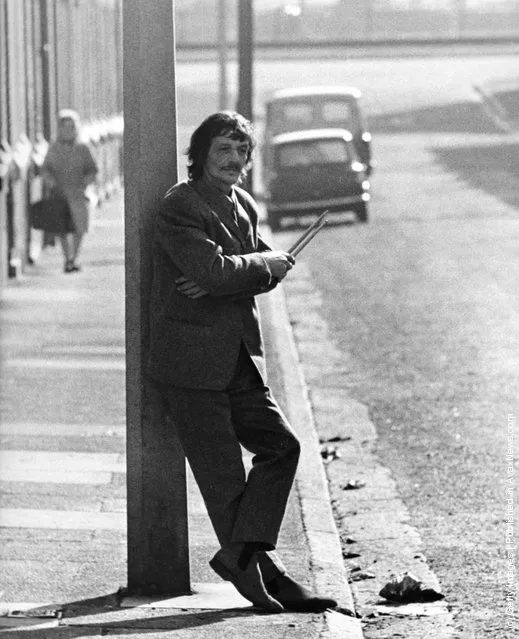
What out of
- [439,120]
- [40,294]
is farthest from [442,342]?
[439,120]

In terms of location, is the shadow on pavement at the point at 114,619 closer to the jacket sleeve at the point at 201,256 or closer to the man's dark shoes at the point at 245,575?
the man's dark shoes at the point at 245,575

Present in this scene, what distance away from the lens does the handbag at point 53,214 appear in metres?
19.1

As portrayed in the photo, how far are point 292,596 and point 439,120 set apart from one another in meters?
57.6

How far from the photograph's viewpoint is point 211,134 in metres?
6.37

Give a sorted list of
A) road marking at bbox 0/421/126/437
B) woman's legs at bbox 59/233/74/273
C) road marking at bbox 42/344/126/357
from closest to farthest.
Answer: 1. road marking at bbox 0/421/126/437
2. road marking at bbox 42/344/126/357
3. woman's legs at bbox 59/233/74/273

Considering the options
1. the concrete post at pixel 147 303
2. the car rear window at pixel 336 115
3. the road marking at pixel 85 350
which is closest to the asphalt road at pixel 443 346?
the concrete post at pixel 147 303

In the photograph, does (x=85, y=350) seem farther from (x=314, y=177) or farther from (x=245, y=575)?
(x=314, y=177)

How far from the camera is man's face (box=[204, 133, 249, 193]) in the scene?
250 inches

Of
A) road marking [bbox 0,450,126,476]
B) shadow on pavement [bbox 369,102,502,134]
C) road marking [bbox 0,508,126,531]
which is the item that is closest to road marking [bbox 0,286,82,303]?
road marking [bbox 0,450,126,476]

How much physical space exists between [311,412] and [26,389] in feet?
6.13

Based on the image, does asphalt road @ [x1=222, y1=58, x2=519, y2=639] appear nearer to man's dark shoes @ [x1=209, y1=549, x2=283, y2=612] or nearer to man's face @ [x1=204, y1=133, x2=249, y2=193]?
man's dark shoes @ [x1=209, y1=549, x2=283, y2=612]

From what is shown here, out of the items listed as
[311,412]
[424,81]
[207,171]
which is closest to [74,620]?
[207,171]

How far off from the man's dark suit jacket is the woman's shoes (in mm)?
13531

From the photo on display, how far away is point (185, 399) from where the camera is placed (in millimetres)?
6395
